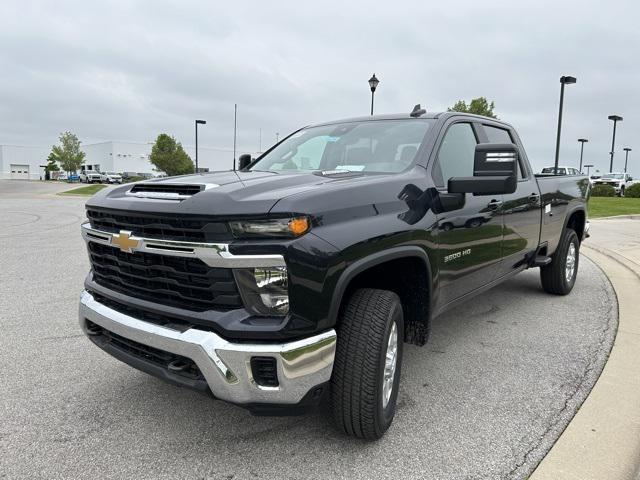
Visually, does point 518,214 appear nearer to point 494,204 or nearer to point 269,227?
point 494,204

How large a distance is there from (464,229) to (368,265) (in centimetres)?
117

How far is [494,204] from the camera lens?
3.76m

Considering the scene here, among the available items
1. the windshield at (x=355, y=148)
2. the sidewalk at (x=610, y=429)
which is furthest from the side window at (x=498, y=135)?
the sidewalk at (x=610, y=429)

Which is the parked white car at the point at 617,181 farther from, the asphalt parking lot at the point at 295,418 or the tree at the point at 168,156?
the tree at the point at 168,156

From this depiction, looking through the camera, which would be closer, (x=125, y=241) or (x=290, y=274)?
(x=290, y=274)

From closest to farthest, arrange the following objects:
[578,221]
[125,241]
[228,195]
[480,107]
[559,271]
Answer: [228,195] < [125,241] < [559,271] < [578,221] < [480,107]

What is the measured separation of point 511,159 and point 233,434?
220cm

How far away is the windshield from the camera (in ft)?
11.0

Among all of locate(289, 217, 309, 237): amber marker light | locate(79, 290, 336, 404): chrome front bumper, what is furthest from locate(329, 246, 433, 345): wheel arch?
locate(289, 217, 309, 237): amber marker light

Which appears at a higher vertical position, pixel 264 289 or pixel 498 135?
pixel 498 135

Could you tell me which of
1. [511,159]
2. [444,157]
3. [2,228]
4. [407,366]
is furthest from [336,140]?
[2,228]

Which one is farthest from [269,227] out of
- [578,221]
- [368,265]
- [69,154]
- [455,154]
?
[69,154]

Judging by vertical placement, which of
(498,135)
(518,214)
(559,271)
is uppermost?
(498,135)

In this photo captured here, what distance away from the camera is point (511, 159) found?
284 centimetres
